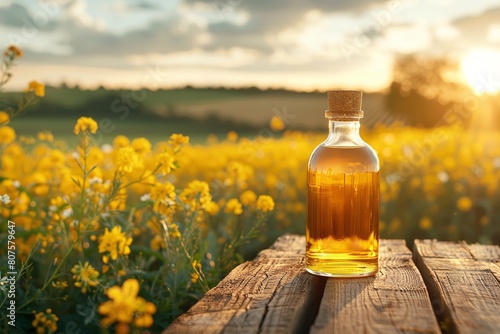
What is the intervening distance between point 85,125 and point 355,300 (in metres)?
1.16

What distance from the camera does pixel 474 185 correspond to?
20.3 feet

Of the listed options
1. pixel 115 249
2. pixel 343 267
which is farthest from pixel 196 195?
pixel 343 267

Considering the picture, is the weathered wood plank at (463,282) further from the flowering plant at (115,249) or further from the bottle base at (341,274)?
the flowering plant at (115,249)

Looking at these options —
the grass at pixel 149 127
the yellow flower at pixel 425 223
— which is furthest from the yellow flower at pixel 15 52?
the grass at pixel 149 127

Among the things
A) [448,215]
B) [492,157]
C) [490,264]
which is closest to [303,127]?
[492,157]

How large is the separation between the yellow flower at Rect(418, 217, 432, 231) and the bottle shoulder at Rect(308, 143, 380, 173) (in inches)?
147

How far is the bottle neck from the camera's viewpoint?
1.99 meters

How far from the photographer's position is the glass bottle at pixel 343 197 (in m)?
1.95

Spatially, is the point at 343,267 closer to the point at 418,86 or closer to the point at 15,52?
the point at 15,52

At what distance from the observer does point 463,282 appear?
6.44 ft

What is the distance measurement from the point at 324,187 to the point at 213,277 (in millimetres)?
977

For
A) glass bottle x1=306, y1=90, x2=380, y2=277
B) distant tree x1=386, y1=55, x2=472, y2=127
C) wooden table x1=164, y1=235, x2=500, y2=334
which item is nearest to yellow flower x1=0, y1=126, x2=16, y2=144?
wooden table x1=164, y1=235, x2=500, y2=334

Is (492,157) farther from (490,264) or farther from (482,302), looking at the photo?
(482,302)

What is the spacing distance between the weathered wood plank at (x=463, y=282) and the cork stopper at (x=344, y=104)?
1.85 feet
